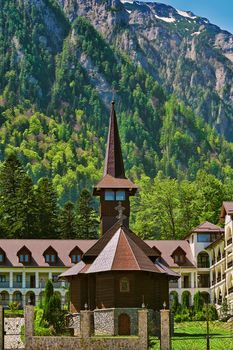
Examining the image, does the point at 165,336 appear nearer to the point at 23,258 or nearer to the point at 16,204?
the point at 23,258

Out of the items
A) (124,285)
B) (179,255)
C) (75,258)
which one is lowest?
(124,285)

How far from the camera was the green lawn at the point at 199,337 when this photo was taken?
4915 cm

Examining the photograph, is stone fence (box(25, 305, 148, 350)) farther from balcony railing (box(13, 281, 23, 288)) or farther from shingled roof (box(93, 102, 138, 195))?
balcony railing (box(13, 281, 23, 288))

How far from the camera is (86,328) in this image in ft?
152

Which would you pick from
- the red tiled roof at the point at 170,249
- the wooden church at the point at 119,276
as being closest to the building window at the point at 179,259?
the red tiled roof at the point at 170,249

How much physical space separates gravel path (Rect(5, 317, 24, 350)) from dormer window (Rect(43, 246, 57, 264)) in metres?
30.2

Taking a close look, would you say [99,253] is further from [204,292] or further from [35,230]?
[35,230]

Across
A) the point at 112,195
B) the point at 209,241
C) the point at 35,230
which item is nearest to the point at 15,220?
the point at 35,230

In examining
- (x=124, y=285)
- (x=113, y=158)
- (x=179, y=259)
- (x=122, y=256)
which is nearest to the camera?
(x=124, y=285)

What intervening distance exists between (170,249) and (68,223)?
19.3 m

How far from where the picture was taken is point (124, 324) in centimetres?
6138

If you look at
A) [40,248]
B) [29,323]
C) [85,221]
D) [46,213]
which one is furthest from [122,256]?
[85,221]

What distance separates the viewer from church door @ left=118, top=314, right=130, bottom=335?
→ 61.1 metres

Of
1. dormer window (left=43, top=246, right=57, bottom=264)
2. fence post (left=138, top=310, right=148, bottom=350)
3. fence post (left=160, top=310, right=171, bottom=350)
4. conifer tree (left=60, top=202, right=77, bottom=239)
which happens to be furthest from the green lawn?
conifer tree (left=60, top=202, right=77, bottom=239)
